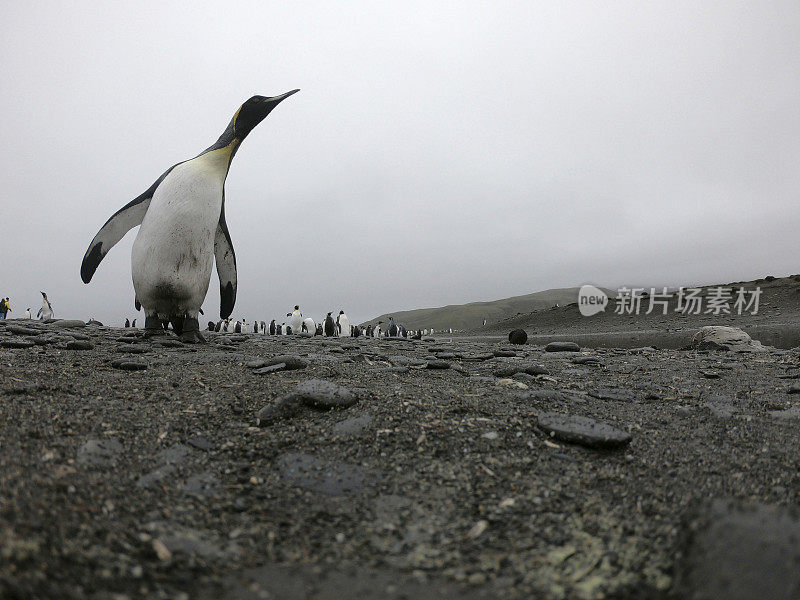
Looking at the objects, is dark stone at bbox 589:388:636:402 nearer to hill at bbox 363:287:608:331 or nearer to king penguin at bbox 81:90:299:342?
king penguin at bbox 81:90:299:342

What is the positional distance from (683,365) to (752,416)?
325 cm

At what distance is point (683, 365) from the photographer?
6074 millimetres

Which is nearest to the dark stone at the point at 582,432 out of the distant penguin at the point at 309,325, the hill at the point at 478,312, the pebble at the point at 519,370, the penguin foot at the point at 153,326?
the pebble at the point at 519,370

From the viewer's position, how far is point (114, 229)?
6.38m

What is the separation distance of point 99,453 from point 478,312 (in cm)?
10157

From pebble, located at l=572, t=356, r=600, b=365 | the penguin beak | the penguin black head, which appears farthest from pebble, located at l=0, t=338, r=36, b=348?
pebble, located at l=572, t=356, r=600, b=365

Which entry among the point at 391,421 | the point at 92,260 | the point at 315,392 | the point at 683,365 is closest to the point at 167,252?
the point at 92,260

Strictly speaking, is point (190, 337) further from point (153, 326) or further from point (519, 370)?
point (519, 370)

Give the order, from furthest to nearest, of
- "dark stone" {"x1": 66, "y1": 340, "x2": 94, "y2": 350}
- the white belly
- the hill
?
the hill → the white belly → "dark stone" {"x1": 66, "y1": 340, "x2": 94, "y2": 350}

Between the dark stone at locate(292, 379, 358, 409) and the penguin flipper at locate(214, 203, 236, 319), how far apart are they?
4.36 m

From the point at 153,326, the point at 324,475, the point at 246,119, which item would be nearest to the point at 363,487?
the point at 324,475

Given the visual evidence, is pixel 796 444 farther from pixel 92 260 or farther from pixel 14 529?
pixel 92 260

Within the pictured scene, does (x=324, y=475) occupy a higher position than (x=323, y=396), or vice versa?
(x=323, y=396)

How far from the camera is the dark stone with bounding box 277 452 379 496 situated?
182cm
